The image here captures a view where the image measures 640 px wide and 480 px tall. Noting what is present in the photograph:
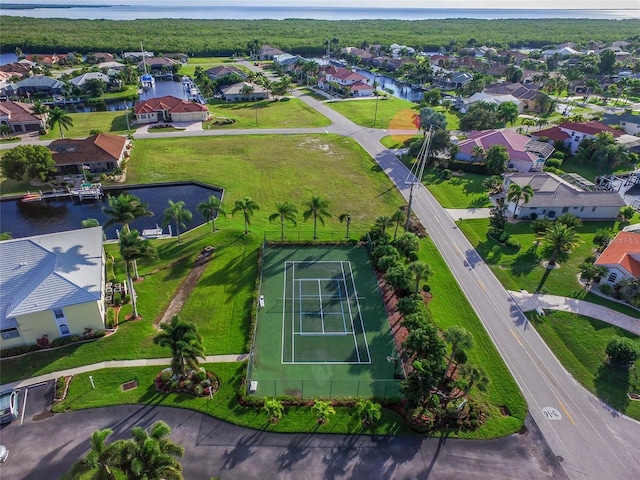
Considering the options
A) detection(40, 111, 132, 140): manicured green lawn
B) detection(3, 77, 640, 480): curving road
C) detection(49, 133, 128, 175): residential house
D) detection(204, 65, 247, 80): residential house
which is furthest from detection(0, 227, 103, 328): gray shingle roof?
detection(204, 65, 247, 80): residential house

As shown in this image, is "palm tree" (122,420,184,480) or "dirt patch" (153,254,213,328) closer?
"palm tree" (122,420,184,480)

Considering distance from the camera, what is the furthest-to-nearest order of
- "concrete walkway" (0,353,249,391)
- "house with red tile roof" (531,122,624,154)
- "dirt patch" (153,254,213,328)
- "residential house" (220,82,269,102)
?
"residential house" (220,82,269,102), "house with red tile roof" (531,122,624,154), "dirt patch" (153,254,213,328), "concrete walkway" (0,353,249,391)

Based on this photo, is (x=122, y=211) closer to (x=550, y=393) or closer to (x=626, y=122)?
(x=550, y=393)

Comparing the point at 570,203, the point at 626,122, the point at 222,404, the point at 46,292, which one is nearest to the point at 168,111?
the point at 46,292

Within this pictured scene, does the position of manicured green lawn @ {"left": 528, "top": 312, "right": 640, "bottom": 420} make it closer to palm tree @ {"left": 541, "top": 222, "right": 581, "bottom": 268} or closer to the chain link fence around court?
palm tree @ {"left": 541, "top": 222, "right": 581, "bottom": 268}

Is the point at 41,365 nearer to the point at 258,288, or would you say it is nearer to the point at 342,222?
the point at 258,288

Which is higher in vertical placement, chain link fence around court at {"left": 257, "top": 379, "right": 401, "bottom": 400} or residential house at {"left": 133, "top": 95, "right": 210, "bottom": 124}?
residential house at {"left": 133, "top": 95, "right": 210, "bottom": 124}
